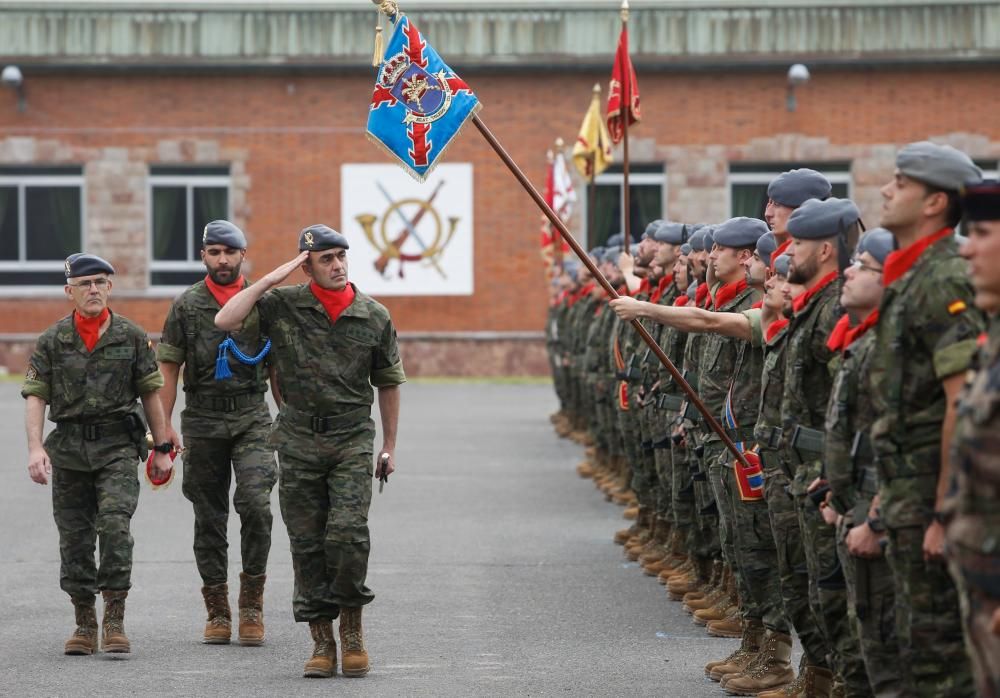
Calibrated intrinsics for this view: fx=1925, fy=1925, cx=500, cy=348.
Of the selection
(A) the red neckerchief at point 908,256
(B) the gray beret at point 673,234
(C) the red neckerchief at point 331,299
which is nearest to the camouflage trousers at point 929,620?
(A) the red neckerchief at point 908,256

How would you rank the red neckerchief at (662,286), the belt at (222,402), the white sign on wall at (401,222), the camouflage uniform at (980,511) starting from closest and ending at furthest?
the camouflage uniform at (980,511) → the belt at (222,402) → the red neckerchief at (662,286) → the white sign on wall at (401,222)

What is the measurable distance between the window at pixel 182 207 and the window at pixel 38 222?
4.77 ft

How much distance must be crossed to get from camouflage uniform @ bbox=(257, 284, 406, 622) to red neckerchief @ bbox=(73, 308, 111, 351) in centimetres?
103

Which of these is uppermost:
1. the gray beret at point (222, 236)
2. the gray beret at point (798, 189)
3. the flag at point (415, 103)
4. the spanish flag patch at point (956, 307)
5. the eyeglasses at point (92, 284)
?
the flag at point (415, 103)

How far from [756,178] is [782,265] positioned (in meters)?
28.7

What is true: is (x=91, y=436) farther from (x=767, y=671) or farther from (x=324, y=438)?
(x=767, y=671)

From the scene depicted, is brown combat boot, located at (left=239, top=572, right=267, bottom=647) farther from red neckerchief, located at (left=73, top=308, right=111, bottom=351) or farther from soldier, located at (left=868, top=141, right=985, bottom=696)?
soldier, located at (left=868, top=141, right=985, bottom=696)

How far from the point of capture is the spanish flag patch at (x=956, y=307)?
5.84 metres

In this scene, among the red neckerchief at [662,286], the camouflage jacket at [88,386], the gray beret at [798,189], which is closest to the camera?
the gray beret at [798,189]

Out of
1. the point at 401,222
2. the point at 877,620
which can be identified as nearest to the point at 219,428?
the point at 877,620

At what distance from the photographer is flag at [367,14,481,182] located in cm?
986

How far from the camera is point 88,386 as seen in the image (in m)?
9.82

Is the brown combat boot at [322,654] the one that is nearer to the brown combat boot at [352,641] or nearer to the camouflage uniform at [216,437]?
the brown combat boot at [352,641]

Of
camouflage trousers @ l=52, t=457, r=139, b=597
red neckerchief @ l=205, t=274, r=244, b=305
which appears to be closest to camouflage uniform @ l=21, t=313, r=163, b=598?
camouflage trousers @ l=52, t=457, r=139, b=597
